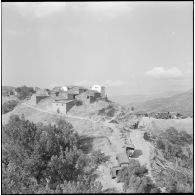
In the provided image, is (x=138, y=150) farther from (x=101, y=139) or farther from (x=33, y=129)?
(x=33, y=129)

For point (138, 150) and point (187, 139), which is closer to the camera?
point (138, 150)

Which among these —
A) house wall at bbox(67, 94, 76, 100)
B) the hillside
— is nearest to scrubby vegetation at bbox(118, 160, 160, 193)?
house wall at bbox(67, 94, 76, 100)

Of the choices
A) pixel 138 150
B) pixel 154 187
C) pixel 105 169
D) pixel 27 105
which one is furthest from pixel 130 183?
pixel 27 105

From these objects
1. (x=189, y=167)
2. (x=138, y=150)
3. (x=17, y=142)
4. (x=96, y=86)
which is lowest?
(x=189, y=167)

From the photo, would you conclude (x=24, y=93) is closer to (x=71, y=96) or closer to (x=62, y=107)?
(x=71, y=96)

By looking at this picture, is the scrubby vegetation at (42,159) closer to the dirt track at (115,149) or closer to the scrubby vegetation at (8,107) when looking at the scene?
the dirt track at (115,149)

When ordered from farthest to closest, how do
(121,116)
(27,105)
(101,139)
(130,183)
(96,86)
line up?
(96,86) < (27,105) < (121,116) < (101,139) < (130,183)

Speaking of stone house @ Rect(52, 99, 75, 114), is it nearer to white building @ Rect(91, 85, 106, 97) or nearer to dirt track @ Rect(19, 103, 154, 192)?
dirt track @ Rect(19, 103, 154, 192)

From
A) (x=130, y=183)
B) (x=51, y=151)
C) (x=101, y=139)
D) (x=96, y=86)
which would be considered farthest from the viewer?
(x=96, y=86)
